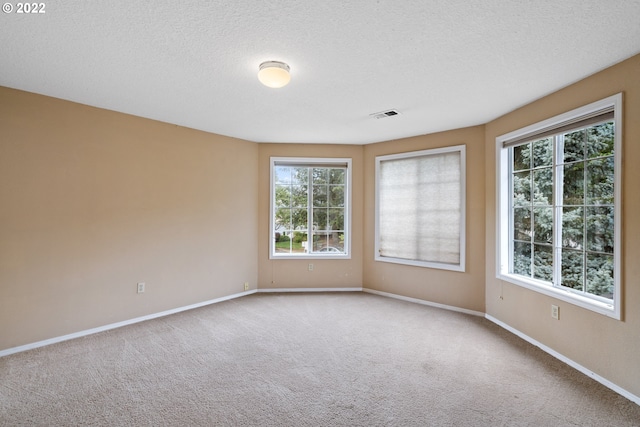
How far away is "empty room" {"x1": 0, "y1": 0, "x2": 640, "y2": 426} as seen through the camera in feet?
6.73

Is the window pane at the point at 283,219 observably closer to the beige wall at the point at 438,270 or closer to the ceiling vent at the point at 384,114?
the beige wall at the point at 438,270

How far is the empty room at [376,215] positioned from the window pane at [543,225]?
2 centimetres

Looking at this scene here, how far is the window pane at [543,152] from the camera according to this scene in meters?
3.17

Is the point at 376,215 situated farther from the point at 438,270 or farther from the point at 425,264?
the point at 438,270

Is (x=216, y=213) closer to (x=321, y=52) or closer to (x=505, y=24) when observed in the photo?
(x=321, y=52)

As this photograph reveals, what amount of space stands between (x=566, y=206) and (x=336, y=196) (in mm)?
3198

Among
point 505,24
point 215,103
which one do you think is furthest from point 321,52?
point 215,103

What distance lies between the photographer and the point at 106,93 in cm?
307

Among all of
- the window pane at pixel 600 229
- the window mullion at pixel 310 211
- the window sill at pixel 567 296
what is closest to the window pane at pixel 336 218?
the window mullion at pixel 310 211

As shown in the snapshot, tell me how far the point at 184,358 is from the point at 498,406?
2.63 m

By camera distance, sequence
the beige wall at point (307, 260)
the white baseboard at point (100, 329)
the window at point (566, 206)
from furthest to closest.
→ 1. the beige wall at point (307, 260)
2. the white baseboard at point (100, 329)
3. the window at point (566, 206)

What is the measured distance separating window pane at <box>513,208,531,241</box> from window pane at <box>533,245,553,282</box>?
20cm

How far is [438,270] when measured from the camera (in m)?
4.49

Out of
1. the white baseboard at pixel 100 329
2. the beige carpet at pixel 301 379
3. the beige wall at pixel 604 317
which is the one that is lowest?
the beige carpet at pixel 301 379
